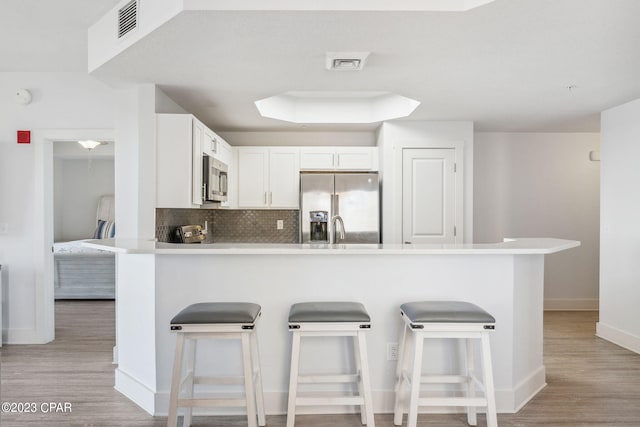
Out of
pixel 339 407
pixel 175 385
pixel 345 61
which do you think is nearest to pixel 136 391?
pixel 175 385

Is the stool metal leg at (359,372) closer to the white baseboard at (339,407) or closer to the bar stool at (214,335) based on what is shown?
the white baseboard at (339,407)

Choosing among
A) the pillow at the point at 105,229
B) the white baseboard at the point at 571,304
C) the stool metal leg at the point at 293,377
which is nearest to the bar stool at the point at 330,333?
the stool metal leg at the point at 293,377

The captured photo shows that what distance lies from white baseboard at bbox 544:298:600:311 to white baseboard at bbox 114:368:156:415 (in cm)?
481

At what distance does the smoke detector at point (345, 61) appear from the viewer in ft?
8.18

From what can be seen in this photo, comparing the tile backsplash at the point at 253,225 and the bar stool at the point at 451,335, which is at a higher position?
the tile backsplash at the point at 253,225

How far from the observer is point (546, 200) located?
5.30 metres

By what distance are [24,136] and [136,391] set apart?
2.73 meters

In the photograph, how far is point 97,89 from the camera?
3.80 metres

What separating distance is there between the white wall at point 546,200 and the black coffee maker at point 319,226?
2044mm

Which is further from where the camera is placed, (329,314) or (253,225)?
(253,225)

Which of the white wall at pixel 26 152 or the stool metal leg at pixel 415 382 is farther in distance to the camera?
the white wall at pixel 26 152

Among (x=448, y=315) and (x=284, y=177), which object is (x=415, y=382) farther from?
(x=284, y=177)

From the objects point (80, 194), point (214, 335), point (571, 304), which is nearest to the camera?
point (214, 335)

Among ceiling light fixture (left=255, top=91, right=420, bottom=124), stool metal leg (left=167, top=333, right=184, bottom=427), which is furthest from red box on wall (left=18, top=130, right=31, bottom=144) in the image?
stool metal leg (left=167, top=333, right=184, bottom=427)
